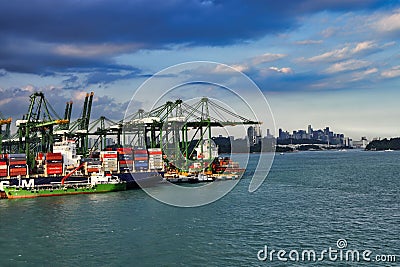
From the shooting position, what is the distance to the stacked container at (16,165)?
40.0 metres

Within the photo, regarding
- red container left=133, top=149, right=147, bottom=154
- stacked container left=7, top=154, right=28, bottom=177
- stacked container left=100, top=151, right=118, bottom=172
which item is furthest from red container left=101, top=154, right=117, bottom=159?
stacked container left=7, top=154, right=28, bottom=177

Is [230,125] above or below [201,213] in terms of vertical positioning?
above

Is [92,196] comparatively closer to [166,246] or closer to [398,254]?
[166,246]

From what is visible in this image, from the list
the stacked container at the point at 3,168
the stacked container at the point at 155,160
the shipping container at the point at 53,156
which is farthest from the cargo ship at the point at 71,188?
the stacked container at the point at 155,160

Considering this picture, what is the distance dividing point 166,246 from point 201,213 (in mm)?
7746

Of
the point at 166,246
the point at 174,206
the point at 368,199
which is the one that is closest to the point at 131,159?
the point at 174,206

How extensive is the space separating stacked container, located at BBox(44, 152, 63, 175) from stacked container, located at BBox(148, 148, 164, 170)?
9.90 metres

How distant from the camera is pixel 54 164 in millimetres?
42125

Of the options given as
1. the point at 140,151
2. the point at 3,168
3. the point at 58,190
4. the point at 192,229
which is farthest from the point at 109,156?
the point at 192,229

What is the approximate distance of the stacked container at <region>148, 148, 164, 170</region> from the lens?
4764cm

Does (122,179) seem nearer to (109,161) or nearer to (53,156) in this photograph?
(109,161)

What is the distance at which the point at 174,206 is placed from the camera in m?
27.6

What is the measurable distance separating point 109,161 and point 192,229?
25.7 meters

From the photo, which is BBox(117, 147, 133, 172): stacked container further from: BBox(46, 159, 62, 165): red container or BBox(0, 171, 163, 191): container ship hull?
BBox(46, 159, 62, 165): red container
